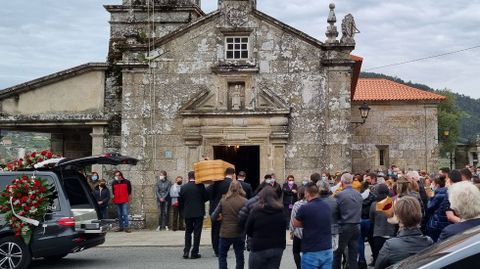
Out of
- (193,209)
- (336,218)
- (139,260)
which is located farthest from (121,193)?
(336,218)

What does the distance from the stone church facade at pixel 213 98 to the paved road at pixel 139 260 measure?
4862 mm

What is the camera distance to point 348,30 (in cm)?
1808

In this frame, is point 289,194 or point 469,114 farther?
point 469,114

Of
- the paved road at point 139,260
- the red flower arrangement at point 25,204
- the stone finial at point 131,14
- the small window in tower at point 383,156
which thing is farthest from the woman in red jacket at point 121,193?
the small window in tower at point 383,156

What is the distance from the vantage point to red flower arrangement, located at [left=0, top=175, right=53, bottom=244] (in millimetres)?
10367

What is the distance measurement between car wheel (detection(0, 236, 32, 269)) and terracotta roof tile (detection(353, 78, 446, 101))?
833 inches

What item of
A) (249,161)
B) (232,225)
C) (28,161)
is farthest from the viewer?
(249,161)

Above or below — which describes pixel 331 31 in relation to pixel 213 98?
above

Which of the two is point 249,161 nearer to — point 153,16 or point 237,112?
point 237,112

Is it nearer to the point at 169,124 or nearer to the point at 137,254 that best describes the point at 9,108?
the point at 169,124

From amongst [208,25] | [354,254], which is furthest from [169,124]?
[354,254]

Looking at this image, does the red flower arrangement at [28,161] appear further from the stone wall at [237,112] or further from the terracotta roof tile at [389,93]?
the terracotta roof tile at [389,93]

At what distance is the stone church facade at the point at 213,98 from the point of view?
17766mm

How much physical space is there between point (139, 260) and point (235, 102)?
7265mm
